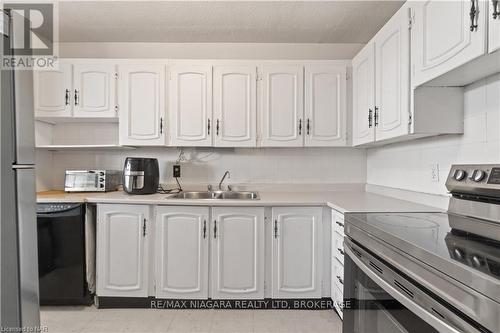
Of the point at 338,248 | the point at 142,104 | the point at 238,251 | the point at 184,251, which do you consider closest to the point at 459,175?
the point at 338,248

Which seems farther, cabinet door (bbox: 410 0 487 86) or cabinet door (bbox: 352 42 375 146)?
cabinet door (bbox: 352 42 375 146)

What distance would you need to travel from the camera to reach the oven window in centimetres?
90

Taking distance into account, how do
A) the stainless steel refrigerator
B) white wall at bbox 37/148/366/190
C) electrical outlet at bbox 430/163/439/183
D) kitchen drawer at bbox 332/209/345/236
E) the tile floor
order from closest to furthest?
the stainless steel refrigerator, electrical outlet at bbox 430/163/439/183, kitchen drawer at bbox 332/209/345/236, the tile floor, white wall at bbox 37/148/366/190

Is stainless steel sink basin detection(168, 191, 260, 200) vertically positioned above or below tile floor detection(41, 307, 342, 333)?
above

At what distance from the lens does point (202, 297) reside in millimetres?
2143

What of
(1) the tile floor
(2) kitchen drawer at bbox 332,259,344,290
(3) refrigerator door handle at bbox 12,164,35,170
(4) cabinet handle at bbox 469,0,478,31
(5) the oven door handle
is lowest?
(1) the tile floor

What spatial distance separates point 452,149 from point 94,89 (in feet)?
8.99

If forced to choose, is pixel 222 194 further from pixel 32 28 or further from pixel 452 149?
pixel 32 28

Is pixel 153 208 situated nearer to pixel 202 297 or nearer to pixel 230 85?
pixel 202 297

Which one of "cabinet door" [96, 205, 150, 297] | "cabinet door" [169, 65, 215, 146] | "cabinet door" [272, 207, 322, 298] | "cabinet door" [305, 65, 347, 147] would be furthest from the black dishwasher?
"cabinet door" [305, 65, 347, 147]

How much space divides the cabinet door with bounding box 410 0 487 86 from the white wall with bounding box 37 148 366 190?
130 centimetres

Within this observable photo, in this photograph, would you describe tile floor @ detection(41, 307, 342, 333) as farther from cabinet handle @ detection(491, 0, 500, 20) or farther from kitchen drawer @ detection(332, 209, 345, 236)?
cabinet handle @ detection(491, 0, 500, 20)

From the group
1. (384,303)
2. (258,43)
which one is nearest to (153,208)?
(384,303)

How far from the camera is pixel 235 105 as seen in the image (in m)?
2.45
